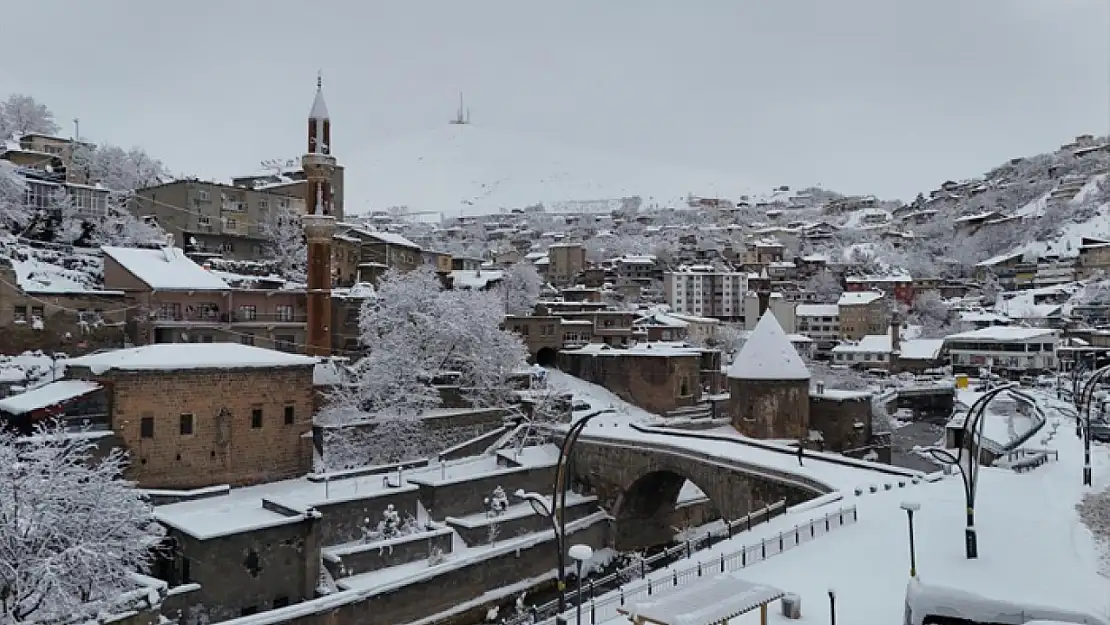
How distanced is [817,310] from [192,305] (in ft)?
221

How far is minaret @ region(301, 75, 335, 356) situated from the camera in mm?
37312

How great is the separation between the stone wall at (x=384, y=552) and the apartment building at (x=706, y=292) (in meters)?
68.2

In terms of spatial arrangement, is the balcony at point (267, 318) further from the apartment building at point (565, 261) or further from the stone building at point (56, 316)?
the apartment building at point (565, 261)

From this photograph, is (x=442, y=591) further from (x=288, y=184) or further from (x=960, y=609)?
(x=288, y=184)

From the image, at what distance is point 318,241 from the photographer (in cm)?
3750

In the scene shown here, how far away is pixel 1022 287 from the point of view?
320 ft

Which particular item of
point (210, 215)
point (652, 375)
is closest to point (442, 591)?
point (652, 375)

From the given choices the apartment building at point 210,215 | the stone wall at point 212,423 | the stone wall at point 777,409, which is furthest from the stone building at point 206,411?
the apartment building at point 210,215

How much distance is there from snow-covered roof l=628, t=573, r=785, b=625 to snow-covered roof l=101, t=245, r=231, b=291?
29242 mm

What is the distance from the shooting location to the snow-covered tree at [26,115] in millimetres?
59494

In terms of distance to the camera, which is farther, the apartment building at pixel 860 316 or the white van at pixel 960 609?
the apartment building at pixel 860 316

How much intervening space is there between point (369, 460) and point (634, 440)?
9881 mm

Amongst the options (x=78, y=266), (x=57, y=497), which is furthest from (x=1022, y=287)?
(x=57, y=497)

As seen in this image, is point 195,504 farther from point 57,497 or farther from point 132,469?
point 57,497
